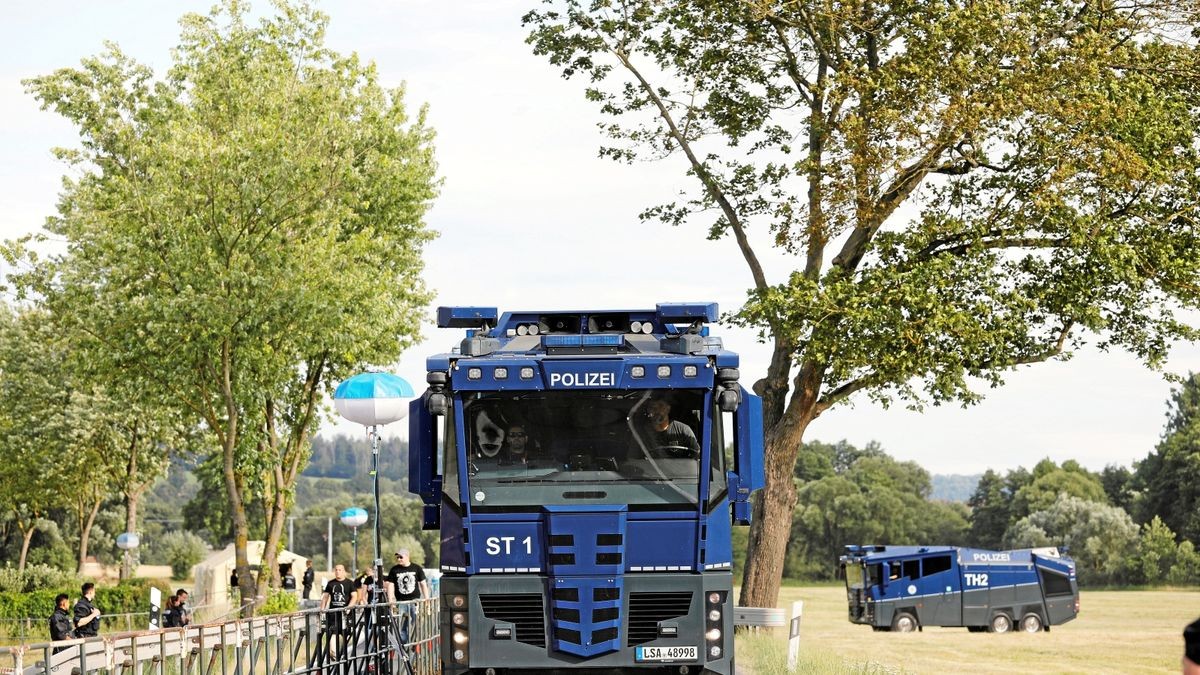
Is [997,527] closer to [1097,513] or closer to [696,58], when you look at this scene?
[1097,513]

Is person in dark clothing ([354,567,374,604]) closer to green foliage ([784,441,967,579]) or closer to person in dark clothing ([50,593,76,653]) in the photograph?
person in dark clothing ([50,593,76,653])

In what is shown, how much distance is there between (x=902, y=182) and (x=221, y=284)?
50.1 ft

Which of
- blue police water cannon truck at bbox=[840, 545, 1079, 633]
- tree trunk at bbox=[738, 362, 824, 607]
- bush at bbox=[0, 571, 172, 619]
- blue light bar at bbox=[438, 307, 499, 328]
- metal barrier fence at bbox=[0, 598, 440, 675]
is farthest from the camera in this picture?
blue police water cannon truck at bbox=[840, 545, 1079, 633]

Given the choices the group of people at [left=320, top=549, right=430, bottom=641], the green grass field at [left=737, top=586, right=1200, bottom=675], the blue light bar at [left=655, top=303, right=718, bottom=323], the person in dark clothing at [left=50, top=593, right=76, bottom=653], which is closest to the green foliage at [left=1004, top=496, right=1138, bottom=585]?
the green grass field at [left=737, top=586, right=1200, bottom=675]

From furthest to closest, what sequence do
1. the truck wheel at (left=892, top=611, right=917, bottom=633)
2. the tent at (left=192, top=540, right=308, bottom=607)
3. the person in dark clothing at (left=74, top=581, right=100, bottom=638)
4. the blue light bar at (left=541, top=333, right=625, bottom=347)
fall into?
the tent at (left=192, top=540, right=308, bottom=607)
the truck wheel at (left=892, top=611, right=917, bottom=633)
the person in dark clothing at (left=74, top=581, right=100, bottom=638)
the blue light bar at (left=541, top=333, right=625, bottom=347)

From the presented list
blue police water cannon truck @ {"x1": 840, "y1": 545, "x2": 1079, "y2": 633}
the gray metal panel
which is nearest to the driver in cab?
the gray metal panel

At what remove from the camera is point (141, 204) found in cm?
3444

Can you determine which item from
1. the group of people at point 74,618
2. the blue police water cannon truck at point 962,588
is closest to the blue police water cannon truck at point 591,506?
the group of people at point 74,618

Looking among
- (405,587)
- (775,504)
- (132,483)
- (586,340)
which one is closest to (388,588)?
(405,587)

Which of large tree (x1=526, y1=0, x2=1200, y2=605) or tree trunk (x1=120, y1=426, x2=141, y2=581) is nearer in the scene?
large tree (x1=526, y1=0, x2=1200, y2=605)

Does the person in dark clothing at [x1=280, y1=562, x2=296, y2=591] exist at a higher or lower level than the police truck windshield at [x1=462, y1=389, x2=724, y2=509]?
Answer: lower

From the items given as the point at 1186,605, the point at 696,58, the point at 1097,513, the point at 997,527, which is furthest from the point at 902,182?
the point at 997,527

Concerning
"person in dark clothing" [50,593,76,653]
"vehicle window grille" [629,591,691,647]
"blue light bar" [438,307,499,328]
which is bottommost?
"person in dark clothing" [50,593,76,653]

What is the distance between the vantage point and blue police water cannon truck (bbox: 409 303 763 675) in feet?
44.6
